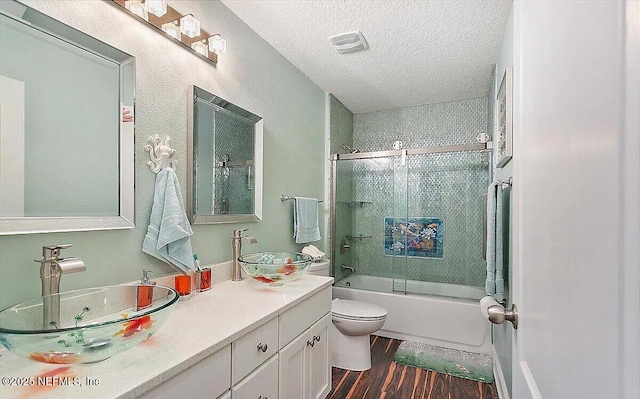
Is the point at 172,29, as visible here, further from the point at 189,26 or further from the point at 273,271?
the point at 273,271

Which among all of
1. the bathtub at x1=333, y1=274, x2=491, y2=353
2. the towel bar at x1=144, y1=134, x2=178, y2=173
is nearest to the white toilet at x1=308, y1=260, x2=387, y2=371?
the bathtub at x1=333, y1=274, x2=491, y2=353

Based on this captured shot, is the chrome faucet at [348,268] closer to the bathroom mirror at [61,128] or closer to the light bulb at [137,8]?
the bathroom mirror at [61,128]

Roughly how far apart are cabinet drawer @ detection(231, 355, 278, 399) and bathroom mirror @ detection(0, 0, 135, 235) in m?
0.77

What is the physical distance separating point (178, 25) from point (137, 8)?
0.70 feet

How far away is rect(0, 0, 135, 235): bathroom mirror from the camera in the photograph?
97 cm

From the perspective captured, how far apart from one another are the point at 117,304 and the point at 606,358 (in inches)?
55.1

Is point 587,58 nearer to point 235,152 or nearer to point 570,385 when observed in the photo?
point 570,385

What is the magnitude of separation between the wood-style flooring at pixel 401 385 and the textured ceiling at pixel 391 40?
2347mm

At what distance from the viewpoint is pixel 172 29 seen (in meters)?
1.46

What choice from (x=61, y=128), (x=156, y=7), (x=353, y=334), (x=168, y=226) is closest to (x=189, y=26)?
(x=156, y=7)

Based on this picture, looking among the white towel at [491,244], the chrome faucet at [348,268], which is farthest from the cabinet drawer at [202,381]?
the chrome faucet at [348,268]

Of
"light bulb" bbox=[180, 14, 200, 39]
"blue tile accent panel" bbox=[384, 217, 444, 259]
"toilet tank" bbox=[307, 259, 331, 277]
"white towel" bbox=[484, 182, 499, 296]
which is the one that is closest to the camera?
"light bulb" bbox=[180, 14, 200, 39]

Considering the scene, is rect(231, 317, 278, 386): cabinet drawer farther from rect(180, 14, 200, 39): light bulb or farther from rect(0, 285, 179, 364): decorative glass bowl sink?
rect(180, 14, 200, 39): light bulb

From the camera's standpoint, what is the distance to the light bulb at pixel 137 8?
4.20 ft
